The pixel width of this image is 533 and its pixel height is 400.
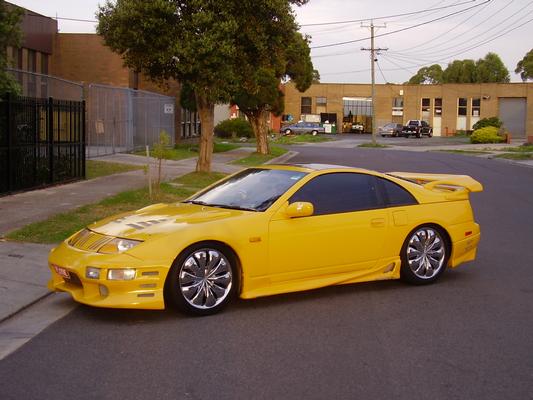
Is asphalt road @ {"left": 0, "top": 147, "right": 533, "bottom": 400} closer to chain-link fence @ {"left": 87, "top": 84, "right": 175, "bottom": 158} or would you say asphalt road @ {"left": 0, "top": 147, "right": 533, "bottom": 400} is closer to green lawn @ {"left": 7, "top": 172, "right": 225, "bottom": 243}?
green lawn @ {"left": 7, "top": 172, "right": 225, "bottom": 243}

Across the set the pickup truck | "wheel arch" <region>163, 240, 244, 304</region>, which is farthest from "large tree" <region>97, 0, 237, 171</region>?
the pickup truck

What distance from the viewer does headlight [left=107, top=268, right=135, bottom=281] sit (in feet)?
20.7

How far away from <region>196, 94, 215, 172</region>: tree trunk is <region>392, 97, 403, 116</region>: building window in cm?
7456

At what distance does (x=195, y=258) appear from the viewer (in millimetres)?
6633

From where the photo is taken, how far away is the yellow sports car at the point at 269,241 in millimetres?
6449

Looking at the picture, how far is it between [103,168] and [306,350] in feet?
60.2

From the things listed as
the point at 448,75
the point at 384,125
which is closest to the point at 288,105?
the point at 384,125

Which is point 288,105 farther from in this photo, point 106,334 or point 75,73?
point 106,334

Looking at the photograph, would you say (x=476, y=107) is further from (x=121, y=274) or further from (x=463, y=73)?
(x=121, y=274)

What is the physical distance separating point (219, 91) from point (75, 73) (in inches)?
837

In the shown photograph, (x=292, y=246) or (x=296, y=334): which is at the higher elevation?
(x=292, y=246)

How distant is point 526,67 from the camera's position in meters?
111

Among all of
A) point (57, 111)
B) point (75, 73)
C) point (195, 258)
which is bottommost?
point (195, 258)

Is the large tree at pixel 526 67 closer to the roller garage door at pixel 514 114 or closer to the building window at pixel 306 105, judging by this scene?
the roller garage door at pixel 514 114
